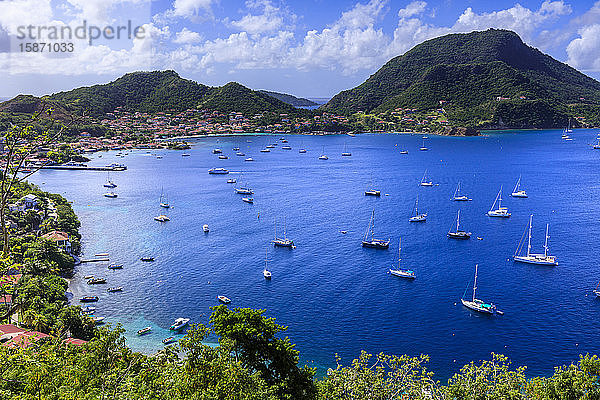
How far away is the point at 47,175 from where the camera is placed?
284 feet

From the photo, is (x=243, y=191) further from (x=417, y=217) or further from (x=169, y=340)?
(x=169, y=340)

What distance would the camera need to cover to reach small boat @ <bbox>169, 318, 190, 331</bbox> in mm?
28562

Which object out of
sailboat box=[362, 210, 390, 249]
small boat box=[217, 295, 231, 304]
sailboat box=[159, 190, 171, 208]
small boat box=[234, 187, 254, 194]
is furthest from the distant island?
small boat box=[217, 295, 231, 304]

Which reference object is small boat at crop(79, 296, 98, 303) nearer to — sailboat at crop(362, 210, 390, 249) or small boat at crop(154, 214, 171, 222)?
small boat at crop(154, 214, 171, 222)

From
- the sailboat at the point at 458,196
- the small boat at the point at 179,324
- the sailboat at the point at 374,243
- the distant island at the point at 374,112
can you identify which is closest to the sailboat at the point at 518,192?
the sailboat at the point at 458,196

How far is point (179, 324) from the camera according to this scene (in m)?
28.8

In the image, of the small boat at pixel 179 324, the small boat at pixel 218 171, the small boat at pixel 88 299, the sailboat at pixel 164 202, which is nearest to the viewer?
the small boat at pixel 179 324

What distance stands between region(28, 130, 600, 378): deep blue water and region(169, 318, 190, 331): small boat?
744mm

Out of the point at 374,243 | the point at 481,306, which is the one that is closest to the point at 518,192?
the point at 374,243

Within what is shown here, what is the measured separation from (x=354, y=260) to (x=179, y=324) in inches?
711

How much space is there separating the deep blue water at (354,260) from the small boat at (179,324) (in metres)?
0.74

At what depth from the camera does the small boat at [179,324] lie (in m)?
28.6

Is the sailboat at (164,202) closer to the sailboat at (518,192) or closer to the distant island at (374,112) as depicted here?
the sailboat at (518,192)

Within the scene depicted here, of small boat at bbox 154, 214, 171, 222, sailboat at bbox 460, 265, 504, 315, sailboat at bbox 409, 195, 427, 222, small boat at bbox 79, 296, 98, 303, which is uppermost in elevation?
sailboat at bbox 409, 195, 427, 222
